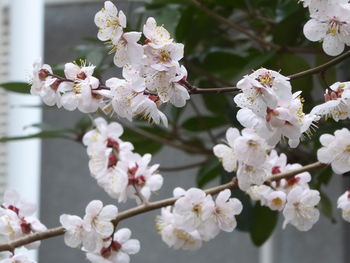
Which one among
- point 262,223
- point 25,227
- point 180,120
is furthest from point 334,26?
point 180,120

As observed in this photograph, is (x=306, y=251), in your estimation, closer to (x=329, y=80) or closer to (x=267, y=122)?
(x=329, y=80)

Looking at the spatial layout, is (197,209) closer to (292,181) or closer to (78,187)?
(292,181)

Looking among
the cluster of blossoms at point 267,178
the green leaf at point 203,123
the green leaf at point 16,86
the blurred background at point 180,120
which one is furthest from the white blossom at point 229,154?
the green leaf at point 203,123

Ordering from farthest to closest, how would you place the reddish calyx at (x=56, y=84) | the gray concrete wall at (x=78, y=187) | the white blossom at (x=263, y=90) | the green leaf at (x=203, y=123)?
the gray concrete wall at (x=78, y=187), the green leaf at (x=203, y=123), the reddish calyx at (x=56, y=84), the white blossom at (x=263, y=90)

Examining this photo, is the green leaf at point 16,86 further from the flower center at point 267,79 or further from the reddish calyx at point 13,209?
the flower center at point 267,79

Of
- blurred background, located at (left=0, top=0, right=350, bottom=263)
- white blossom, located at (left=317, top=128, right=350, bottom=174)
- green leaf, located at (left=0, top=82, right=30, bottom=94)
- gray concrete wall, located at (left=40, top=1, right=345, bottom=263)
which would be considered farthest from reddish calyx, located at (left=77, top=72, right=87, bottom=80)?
gray concrete wall, located at (left=40, top=1, right=345, bottom=263)

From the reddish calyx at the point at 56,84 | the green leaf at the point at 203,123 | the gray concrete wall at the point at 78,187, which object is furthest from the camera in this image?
the gray concrete wall at the point at 78,187

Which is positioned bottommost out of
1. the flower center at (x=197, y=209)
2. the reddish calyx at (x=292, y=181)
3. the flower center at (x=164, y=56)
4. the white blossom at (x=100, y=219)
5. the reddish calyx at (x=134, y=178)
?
the white blossom at (x=100, y=219)

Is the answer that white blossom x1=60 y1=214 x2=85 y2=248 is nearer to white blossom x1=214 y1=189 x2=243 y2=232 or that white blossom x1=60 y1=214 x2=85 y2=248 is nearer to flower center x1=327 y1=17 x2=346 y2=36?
white blossom x1=214 y1=189 x2=243 y2=232
